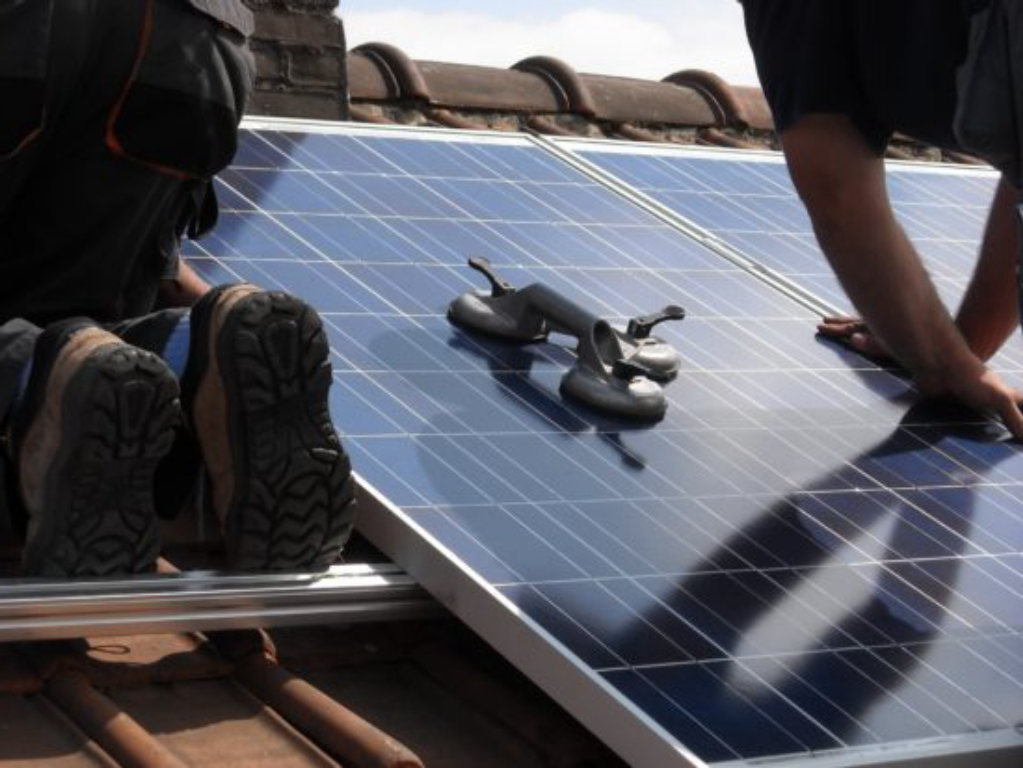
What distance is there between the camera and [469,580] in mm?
3170

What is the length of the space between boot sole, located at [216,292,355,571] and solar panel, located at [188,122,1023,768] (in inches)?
5.9

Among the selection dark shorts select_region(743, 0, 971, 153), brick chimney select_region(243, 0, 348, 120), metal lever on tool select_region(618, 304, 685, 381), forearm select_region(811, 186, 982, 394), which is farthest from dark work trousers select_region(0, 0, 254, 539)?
brick chimney select_region(243, 0, 348, 120)

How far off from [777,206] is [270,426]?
8.13 feet

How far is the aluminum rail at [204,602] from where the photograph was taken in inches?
117

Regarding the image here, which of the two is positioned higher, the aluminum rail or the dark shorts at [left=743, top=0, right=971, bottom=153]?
the dark shorts at [left=743, top=0, right=971, bottom=153]

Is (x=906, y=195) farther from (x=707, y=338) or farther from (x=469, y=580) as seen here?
(x=469, y=580)

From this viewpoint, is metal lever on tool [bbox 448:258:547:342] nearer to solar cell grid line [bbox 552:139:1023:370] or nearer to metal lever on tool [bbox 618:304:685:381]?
metal lever on tool [bbox 618:304:685:381]

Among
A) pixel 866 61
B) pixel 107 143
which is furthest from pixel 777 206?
pixel 107 143

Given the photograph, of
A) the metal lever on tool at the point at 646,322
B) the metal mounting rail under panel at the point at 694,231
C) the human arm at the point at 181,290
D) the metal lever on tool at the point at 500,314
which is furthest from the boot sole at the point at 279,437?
the metal mounting rail under panel at the point at 694,231

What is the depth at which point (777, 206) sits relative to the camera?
545 centimetres

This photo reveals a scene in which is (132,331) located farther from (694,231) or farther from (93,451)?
(694,231)

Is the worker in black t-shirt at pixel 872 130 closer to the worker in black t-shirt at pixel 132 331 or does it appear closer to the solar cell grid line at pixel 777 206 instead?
the solar cell grid line at pixel 777 206

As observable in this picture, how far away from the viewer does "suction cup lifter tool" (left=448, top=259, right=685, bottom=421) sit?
386cm

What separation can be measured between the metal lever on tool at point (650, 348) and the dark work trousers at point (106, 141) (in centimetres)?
86
